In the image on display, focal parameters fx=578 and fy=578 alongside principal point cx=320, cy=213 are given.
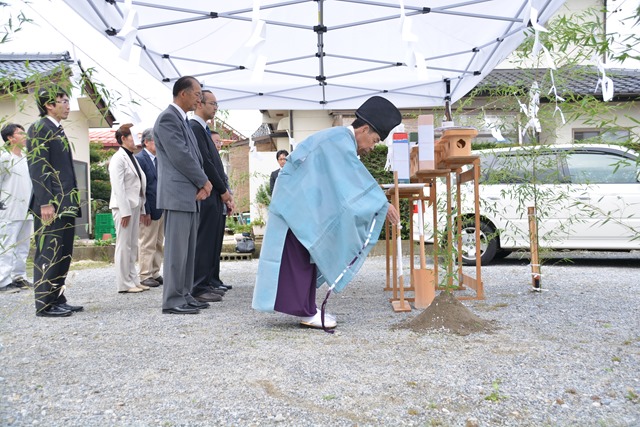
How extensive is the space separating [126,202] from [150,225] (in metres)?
0.68

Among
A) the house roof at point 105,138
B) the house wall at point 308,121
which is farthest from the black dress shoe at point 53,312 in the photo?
the house roof at point 105,138

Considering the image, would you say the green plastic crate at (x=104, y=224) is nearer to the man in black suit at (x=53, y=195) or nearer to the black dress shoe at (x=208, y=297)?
the black dress shoe at (x=208, y=297)

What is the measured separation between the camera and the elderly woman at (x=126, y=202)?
5.38 m

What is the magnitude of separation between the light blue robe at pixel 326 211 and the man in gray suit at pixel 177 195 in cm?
79

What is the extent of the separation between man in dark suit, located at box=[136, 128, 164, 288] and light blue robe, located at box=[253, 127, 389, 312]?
8.70ft

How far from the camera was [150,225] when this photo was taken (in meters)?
6.03

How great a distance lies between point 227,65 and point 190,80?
2.08 m

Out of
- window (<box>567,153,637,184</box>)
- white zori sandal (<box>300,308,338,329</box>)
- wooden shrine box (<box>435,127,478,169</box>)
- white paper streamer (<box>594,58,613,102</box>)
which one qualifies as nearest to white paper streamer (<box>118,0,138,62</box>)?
white zori sandal (<box>300,308,338,329</box>)

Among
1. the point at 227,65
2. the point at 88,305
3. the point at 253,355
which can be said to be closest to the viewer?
the point at 253,355

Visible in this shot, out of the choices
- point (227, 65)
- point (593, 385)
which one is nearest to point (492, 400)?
point (593, 385)

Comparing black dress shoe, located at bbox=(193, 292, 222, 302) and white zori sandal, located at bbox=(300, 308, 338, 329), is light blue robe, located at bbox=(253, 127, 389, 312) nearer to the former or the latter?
white zori sandal, located at bbox=(300, 308, 338, 329)

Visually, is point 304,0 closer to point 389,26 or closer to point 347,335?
point 389,26

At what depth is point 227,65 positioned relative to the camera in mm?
6301

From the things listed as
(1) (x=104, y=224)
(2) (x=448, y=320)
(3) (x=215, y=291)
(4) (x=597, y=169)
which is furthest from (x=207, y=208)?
(1) (x=104, y=224)
